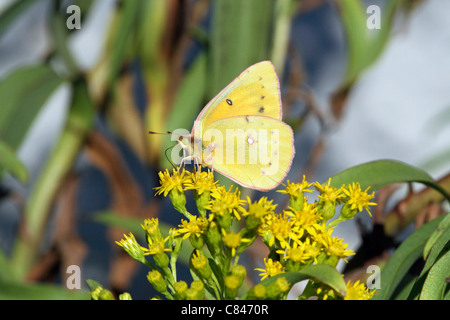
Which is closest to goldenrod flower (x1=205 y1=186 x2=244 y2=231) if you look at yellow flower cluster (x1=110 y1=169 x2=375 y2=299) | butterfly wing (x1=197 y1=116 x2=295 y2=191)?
yellow flower cluster (x1=110 y1=169 x2=375 y2=299)

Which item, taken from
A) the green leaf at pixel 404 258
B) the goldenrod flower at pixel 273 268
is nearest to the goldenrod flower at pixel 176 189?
the goldenrod flower at pixel 273 268

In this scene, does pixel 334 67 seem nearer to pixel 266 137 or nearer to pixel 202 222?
pixel 266 137

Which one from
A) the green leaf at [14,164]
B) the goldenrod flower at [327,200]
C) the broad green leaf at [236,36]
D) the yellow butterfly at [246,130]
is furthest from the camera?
the broad green leaf at [236,36]

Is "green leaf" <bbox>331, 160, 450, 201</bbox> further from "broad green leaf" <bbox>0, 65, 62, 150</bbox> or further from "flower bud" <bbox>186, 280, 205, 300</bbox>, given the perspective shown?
"broad green leaf" <bbox>0, 65, 62, 150</bbox>

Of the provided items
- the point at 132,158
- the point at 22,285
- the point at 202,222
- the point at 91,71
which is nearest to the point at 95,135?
the point at 91,71

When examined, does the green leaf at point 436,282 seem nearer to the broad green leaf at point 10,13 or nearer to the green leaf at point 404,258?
the green leaf at point 404,258

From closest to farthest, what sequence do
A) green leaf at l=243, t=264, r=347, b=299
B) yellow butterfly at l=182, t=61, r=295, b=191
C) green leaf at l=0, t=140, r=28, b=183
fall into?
green leaf at l=243, t=264, r=347, b=299 → yellow butterfly at l=182, t=61, r=295, b=191 → green leaf at l=0, t=140, r=28, b=183

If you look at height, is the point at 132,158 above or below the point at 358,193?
below
